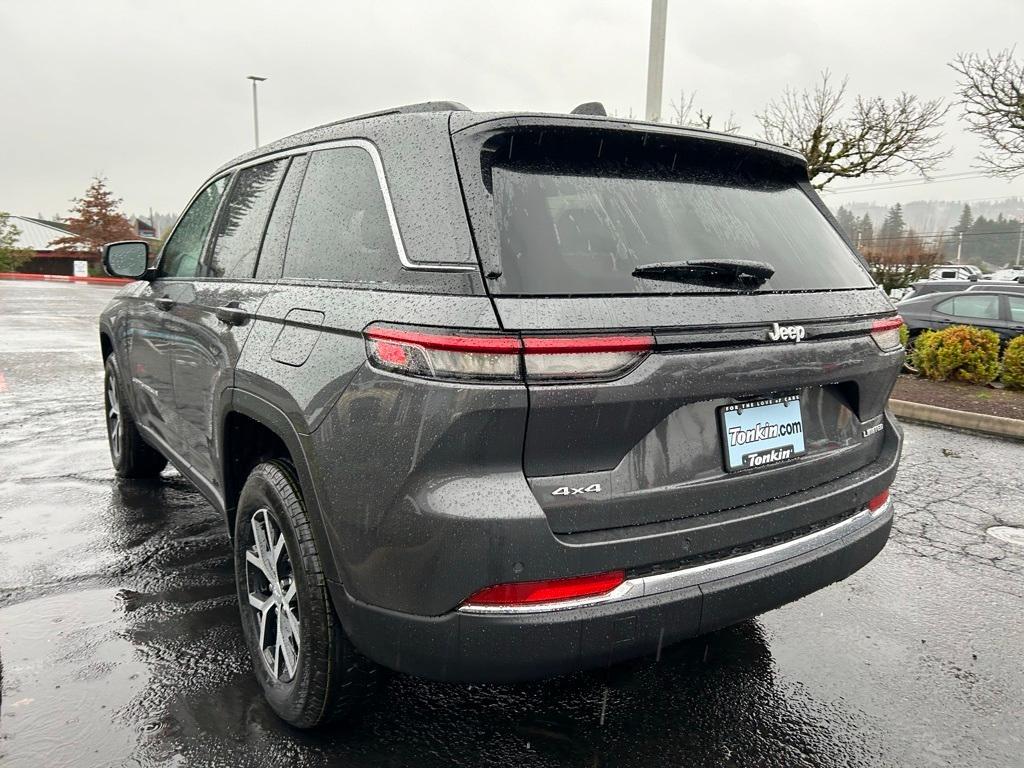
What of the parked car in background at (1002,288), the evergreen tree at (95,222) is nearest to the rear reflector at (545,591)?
the parked car in background at (1002,288)

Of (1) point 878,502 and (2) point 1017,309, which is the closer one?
(1) point 878,502

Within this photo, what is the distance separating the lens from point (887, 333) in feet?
8.50

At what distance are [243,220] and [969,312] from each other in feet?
38.5

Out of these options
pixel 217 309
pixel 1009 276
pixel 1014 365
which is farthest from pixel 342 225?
pixel 1009 276

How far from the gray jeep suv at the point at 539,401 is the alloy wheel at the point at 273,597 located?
0.01 m

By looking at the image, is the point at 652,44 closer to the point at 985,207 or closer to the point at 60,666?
the point at 60,666

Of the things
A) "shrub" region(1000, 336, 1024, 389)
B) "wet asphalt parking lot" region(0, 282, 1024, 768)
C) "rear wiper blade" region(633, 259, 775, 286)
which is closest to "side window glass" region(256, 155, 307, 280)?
"rear wiper blade" region(633, 259, 775, 286)

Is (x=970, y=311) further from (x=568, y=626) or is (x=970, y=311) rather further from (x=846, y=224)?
(x=846, y=224)

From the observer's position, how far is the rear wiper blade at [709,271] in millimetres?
2043

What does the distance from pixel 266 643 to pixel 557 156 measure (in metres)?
1.87

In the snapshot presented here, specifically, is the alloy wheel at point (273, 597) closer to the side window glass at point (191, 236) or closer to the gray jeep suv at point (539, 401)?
the gray jeep suv at point (539, 401)

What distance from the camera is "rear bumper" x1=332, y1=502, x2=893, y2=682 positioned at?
6.02 feet

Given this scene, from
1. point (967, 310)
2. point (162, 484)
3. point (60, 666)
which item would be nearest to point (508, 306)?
point (60, 666)

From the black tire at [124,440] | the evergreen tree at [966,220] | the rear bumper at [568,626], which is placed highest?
the evergreen tree at [966,220]
